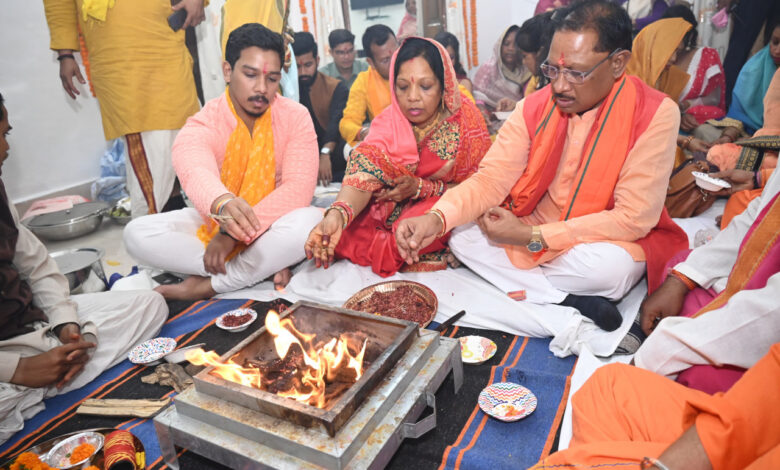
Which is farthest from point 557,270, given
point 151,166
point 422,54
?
point 151,166

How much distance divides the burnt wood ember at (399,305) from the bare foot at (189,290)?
102 cm

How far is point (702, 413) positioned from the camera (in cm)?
101

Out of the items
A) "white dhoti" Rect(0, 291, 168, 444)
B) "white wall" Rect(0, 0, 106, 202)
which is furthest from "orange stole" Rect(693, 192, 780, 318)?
"white wall" Rect(0, 0, 106, 202)

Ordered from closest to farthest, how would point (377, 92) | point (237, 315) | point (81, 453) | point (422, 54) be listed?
1. point (81, 453)
2. point (237, 315)
3. point (422, 54)
4. point (377, 92)

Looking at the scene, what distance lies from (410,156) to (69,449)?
205 cm

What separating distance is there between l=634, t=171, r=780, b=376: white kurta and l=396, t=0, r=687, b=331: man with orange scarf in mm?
529

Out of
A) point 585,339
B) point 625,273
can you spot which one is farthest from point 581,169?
point 585,339

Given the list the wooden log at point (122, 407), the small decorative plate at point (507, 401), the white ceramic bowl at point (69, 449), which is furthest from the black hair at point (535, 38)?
the white ceramic bowl at point (69, 449)

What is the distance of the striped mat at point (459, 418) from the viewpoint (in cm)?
159

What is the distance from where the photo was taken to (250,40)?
2.89 metres

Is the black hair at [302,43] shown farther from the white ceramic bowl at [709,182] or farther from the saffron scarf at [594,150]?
the white ceramic bowl at [709,182]

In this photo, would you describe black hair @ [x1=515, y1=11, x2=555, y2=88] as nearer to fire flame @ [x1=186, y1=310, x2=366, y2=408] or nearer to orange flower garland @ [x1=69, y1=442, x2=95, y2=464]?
fire flame @ [x1=186, y1=310, x2=366, y2=408]

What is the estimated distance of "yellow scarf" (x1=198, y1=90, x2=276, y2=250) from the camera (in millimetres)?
3023

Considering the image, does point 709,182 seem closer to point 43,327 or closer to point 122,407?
point 122,407
